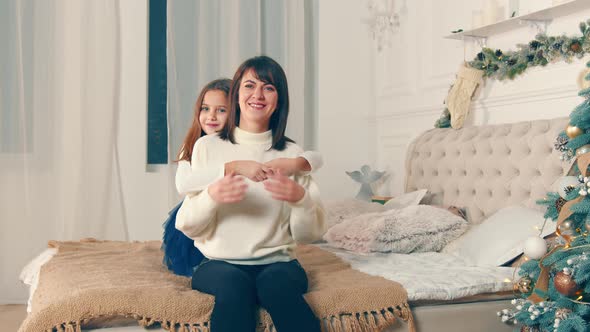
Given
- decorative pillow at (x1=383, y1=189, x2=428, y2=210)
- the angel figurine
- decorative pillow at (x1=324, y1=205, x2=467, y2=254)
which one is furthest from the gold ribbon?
the angel figurine

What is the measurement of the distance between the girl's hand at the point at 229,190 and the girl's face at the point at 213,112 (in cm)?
69

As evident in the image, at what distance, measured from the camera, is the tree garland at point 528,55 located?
287cm

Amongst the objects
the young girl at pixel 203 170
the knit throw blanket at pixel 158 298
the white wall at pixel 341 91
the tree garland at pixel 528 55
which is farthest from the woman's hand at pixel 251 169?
the white wall at pixel 341 91

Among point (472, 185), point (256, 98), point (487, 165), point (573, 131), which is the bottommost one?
point (472, 185)

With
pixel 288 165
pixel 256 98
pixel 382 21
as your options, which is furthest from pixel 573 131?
pixel 382 21

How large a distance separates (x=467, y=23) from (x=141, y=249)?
7.14ft

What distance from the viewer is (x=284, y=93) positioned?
2.18 m

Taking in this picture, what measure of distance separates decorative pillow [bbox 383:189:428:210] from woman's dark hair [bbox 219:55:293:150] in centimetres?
→ 144

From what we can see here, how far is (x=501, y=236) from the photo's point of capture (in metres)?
2.58

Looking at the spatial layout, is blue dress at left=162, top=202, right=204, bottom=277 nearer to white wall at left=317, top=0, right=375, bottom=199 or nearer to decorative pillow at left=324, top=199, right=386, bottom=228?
decorative pillow at left=324, top=199, right=386, bottom=228

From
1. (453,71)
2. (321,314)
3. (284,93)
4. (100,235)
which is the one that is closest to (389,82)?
(453,71)

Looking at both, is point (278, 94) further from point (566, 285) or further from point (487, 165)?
point (487, 165)

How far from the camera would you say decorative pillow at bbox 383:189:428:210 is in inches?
138

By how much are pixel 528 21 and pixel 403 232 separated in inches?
48.1
